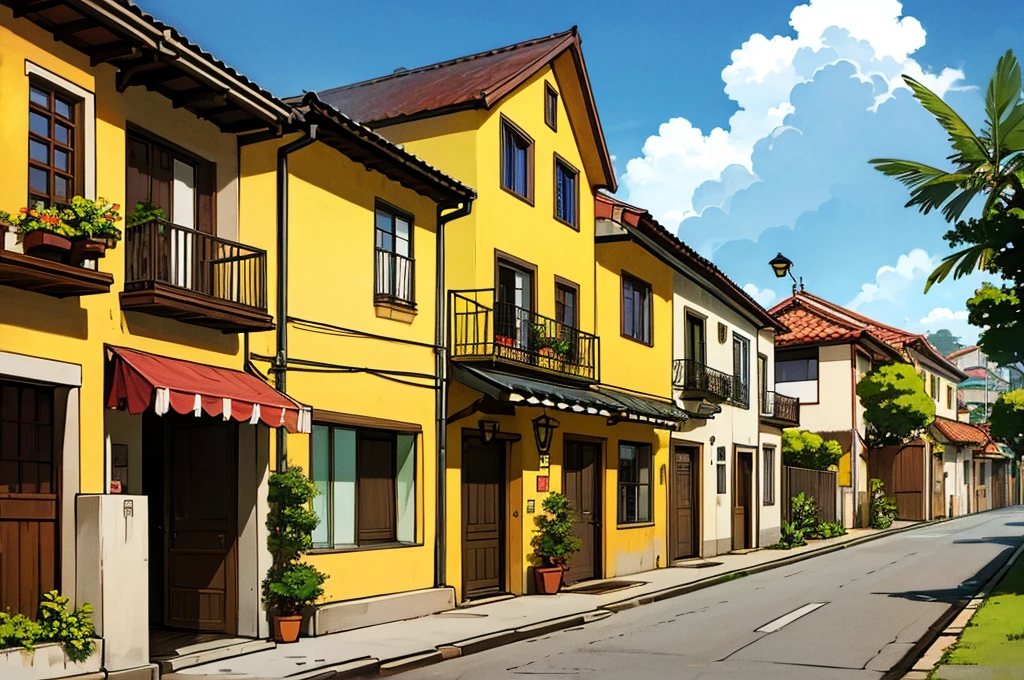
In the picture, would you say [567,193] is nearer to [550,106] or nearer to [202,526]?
[550,106]

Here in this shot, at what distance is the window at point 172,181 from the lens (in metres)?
12.8

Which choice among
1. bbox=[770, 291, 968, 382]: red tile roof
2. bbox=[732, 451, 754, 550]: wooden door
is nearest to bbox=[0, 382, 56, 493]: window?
bbox=[732, 451, 754, 550]: wooden door

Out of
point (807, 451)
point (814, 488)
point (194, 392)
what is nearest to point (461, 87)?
point (194, 392)

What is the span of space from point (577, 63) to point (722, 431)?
12231mm

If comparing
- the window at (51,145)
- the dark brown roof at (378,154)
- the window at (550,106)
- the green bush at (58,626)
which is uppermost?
the window at (550,106)

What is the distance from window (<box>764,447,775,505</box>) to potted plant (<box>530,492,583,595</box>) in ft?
51.0

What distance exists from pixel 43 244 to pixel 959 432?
5944cm

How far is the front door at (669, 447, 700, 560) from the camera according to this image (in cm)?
2809

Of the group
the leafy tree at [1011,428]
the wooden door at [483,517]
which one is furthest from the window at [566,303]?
the leafy tree at [1011,428]

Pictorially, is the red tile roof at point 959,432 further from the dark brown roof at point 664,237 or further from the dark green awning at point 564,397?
the dark green awning at point 564,397

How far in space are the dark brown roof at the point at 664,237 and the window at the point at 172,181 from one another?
38.7 ft

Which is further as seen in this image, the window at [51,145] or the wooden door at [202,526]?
the wooden door at [202,526]

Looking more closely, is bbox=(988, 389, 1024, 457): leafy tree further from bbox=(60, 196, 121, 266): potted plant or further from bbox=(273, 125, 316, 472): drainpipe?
bbox=(60, 196, 121, 266): potted plant

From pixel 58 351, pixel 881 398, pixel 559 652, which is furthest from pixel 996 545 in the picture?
pixel 58 351
